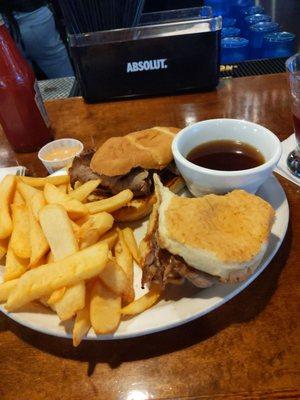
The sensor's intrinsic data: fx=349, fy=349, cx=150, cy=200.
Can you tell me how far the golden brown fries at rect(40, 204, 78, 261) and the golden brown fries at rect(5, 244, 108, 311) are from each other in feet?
0.18

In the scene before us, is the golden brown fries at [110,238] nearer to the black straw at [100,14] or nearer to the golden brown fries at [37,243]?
the golden brown fries at [37,243]

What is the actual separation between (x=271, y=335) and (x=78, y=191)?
66 centimetres

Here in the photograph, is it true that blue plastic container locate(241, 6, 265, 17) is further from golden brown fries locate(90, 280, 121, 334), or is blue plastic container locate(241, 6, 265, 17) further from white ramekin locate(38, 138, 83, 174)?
golden brown fries locate(90, 280, 121, 334)

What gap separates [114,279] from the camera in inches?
33.3

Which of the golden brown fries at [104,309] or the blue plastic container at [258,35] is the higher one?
the golden brown fries at [104,309]


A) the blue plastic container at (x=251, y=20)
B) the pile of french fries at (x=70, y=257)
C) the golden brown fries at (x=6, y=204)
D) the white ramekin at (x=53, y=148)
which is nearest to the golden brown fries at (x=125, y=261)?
→ the pile of french fries at (x=70, y=257)

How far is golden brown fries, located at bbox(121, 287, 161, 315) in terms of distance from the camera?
830 mm

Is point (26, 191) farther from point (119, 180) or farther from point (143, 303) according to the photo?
point (143, 303)

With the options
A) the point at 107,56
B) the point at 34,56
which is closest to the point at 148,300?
the point at 107,56

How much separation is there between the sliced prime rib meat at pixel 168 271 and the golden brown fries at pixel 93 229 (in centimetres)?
15

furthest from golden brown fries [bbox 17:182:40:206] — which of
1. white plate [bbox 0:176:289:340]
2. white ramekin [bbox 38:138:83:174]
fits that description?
white plate [bbox 0:176:289:340]

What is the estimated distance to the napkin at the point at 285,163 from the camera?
126 cm

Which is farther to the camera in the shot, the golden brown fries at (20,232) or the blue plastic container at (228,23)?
the blue plastic container at (228,23)

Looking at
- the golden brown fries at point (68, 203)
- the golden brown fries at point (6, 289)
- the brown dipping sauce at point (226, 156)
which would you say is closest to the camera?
the golden brown fries at point (6, 289)
